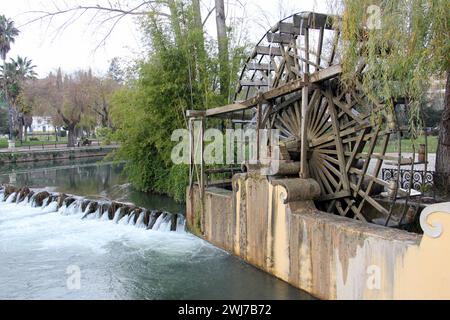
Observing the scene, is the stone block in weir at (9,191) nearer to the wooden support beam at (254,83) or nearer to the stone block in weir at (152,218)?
the stone block in weir at (152,218)

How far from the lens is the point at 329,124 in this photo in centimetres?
714

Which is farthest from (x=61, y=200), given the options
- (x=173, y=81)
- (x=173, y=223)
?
(x=173, y=81)

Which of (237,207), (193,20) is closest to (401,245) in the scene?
(237,207)

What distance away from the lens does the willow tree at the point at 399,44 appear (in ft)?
12.8

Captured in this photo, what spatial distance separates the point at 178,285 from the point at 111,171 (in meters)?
18.0

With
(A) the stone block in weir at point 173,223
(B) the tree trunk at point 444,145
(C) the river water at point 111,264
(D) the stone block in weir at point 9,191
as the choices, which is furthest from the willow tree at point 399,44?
(D) the stone block in weir at point 9,191

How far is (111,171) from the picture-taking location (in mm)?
22984

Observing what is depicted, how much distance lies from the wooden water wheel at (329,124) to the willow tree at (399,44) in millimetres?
468

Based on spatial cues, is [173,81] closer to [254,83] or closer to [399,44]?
[254,83]

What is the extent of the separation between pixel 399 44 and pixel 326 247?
254 centimetres

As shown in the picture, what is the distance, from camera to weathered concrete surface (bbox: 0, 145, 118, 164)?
84.3 ft

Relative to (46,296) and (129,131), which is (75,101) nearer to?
(129,131)

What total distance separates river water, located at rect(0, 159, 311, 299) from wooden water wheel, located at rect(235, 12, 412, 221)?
6.54 feet

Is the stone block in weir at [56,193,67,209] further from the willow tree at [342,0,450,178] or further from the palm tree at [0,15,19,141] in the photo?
the palm tree at [0,15,19,141]
